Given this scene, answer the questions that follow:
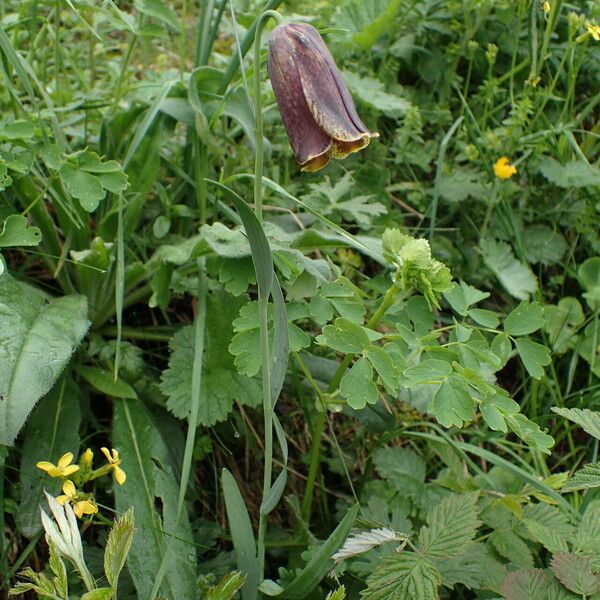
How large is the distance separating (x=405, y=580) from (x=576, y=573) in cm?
25

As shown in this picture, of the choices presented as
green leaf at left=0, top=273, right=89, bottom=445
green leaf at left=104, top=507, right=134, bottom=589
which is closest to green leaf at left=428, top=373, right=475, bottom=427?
green leaf at left=104, top=507, right=134, bottom=589

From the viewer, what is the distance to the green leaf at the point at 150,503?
1.40m

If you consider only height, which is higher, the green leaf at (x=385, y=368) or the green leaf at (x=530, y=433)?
the green leaf at (x=385, y=368)

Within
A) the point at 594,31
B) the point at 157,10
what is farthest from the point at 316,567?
the point at 594,31

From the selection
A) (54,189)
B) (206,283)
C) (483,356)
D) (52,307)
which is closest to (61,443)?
(52,307)

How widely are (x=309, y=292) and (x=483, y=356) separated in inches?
12.9

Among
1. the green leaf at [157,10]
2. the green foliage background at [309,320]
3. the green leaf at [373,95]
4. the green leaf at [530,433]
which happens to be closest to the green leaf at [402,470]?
the green foliage background at [309,320]

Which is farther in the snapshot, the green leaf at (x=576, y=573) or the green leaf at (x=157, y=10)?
the green leaf at (x=157, y=10)

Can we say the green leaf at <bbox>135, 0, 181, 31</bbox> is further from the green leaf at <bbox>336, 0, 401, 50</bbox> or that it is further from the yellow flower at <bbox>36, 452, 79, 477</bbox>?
the yellow flower at <bbox>36, 452, 79, 477</bbox>

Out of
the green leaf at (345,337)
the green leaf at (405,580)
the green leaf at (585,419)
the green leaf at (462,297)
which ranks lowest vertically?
the green leaf at (405,580)

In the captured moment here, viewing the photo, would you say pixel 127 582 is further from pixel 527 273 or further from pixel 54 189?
pixel 527 273

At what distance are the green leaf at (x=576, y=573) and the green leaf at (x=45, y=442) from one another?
2.95 ft

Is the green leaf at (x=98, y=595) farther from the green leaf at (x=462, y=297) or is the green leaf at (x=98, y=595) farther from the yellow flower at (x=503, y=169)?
the yellow flower at (x=503, y=169)

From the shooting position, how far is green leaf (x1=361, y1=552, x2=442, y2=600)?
3.81 ft
